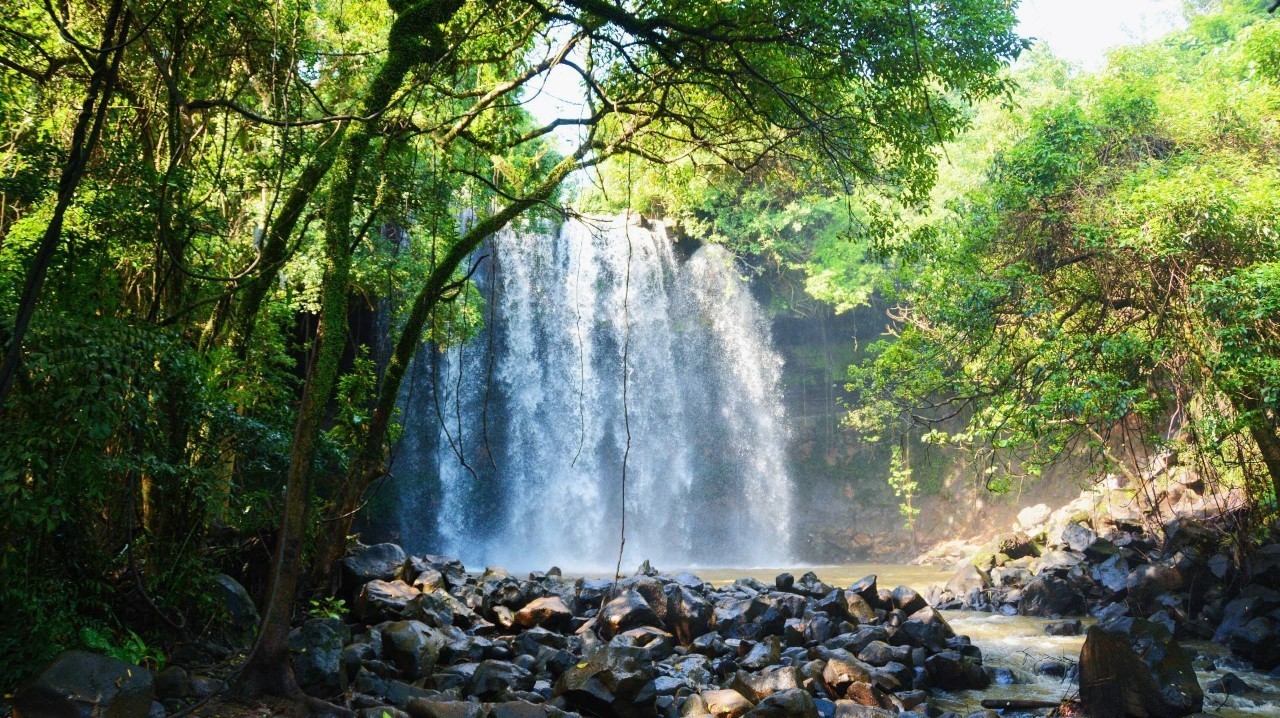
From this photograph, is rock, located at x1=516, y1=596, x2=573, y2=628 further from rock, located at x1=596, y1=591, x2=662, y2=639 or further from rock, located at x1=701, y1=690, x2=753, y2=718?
rock, located at x1=701, y1=690, x2=753, y2=718

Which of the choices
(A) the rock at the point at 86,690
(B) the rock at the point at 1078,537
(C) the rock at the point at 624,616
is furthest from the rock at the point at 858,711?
(B) the rock at the point at 1078,537

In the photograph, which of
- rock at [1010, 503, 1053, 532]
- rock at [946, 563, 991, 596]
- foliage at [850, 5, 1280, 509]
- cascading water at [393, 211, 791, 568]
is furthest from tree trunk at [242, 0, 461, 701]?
rock at [1010, 503, 1053, 532]

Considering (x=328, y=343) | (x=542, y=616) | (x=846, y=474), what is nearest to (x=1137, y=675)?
(x=542, y=616)

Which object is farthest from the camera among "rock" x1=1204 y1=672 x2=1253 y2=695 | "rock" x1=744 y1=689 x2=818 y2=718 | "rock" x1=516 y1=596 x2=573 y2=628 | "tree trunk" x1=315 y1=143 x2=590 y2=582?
"rock" x1=516 y1=596 x2=573 y2=628

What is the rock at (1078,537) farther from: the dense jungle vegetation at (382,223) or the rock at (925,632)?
the rock at (925,632)

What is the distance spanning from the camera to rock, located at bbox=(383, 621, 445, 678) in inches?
263

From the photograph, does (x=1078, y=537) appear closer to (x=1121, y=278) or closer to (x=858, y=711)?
(x=1121, y=278)

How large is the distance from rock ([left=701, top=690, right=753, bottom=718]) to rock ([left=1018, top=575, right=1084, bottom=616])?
6844 millimetres

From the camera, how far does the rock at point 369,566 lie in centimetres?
850

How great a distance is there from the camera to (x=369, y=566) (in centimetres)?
900

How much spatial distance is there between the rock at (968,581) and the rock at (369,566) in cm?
838

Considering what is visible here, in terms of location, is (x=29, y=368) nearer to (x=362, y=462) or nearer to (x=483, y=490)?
(x=362, y=462)

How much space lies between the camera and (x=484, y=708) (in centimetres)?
557

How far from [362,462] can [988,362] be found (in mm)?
7430
